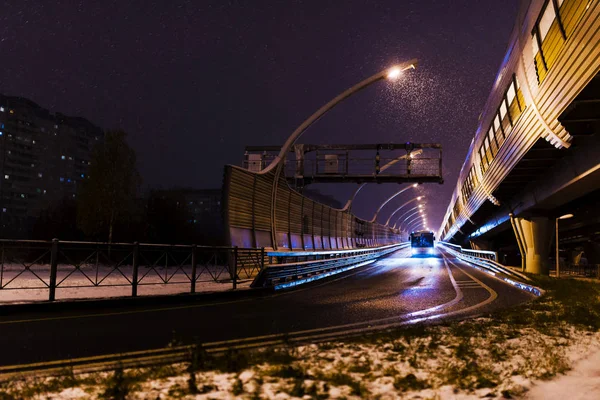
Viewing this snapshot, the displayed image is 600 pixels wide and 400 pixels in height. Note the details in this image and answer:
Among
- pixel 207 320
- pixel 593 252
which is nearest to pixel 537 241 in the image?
pixel 207 320

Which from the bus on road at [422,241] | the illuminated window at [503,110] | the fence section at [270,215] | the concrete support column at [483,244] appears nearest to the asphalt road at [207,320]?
the fence section at [270,215]

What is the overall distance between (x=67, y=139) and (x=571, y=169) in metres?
122

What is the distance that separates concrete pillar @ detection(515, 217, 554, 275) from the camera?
28.2 metres

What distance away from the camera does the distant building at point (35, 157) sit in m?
99.1

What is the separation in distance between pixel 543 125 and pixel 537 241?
16469 millimetres

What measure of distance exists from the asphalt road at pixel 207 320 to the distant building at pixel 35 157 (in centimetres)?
9057

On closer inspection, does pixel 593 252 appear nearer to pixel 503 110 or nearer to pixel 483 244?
pixel 483 244

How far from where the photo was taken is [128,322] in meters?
9.41

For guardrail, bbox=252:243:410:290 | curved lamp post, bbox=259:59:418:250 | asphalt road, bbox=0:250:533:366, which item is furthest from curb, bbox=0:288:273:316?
curved lamp post, bbox=259:59:418:250

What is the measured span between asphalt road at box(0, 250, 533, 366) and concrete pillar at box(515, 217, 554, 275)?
14.8 metres

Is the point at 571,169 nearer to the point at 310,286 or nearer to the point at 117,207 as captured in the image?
the point at 310,286

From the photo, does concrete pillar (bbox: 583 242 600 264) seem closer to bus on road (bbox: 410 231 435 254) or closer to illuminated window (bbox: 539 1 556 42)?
bus on road (bbox: 410 231 435 254)

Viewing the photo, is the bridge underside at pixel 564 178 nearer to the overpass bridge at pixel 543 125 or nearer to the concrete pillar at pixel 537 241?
the overpass bridge at pixel 543 125

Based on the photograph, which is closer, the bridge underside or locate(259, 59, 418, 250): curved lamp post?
the bridge underside
